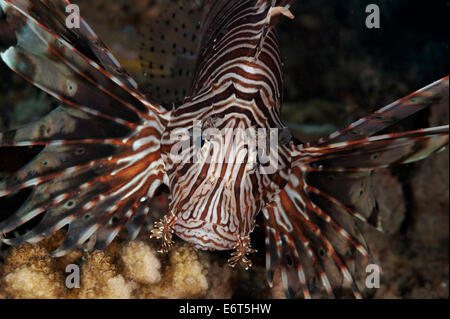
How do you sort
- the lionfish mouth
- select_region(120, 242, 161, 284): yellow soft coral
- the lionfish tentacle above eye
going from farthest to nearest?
select_region(120, 242, 161, 284): yellow soft coral < the lionfish tentacle above eye < the lionfish mouth

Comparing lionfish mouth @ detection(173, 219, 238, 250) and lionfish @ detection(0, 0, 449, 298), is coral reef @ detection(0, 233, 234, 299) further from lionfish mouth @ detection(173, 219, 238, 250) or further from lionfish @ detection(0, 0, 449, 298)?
lionfish mouth @ detection(173, 219, 238, 250)

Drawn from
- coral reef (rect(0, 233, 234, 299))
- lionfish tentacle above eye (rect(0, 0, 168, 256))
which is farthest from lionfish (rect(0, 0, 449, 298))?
coral reef (rect(0, 233, 234, 299))

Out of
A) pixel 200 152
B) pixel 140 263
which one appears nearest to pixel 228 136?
pixel 200 152

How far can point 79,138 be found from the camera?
247 cm

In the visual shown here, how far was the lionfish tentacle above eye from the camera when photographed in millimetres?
2090

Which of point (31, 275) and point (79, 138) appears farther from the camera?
point (79, 138)

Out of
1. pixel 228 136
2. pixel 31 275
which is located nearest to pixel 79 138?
pixel 31 275

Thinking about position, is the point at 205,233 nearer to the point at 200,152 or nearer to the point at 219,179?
the point at 219,179

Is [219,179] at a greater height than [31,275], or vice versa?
[219,179]

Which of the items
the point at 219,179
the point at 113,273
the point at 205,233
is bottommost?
the point at 113,273

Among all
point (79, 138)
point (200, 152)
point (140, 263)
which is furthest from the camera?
point (79, 138)

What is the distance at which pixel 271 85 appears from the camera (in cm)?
263

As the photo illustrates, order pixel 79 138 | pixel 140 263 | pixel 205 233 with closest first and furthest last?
pixel 205 233
pixel 140 263
pixel 79 138

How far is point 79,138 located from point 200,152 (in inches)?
34.7
